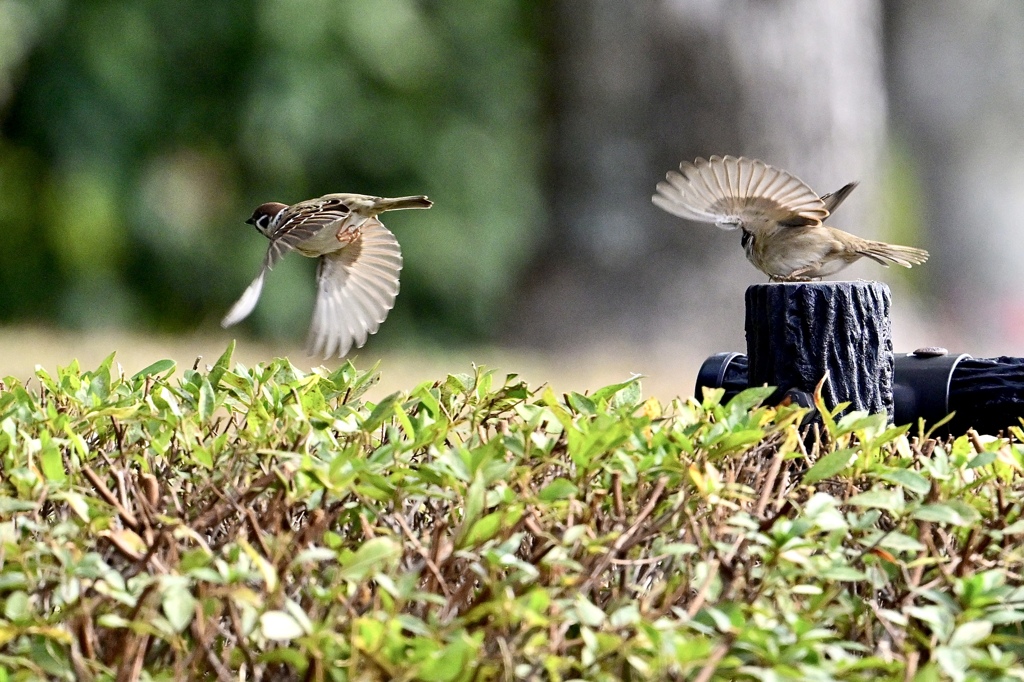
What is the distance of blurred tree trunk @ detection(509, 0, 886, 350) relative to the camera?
8398mm

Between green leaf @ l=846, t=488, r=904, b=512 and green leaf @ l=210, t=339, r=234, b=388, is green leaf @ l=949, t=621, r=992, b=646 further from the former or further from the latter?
green leaf @ l=210, t=339, r=234, b=388

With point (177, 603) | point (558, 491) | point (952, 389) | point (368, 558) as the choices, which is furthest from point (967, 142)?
point (177, 603)

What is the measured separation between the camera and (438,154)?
885 centimetres

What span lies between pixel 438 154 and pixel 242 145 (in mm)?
1395

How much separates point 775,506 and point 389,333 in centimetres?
750

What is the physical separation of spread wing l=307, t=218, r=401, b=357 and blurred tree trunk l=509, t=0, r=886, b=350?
16.9 ft

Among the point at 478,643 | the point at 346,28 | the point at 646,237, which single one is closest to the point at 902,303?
the point at 646,237

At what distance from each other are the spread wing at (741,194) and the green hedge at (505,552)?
112 cm

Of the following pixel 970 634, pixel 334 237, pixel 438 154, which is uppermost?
pixel 438 154

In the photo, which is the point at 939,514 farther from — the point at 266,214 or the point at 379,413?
the point at 266,214

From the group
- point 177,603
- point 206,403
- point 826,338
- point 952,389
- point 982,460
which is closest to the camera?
point 177,603

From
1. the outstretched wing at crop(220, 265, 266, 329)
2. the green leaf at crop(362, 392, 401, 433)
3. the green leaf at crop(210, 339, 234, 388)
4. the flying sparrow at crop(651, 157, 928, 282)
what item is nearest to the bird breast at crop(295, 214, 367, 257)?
the outstretched wing at crop(220, 265, 266, 329)

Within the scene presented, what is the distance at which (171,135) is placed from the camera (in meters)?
8.52

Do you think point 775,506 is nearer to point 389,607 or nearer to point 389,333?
point 389,607
